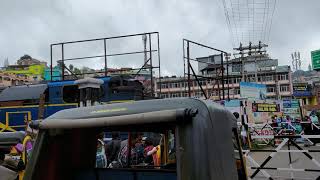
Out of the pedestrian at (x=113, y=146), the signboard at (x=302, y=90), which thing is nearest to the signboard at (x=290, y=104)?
the pedestrian at (x=113, y=146)

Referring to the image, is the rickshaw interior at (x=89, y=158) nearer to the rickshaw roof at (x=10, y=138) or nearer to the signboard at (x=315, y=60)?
the rickshaw roof at (x=10, y=138)

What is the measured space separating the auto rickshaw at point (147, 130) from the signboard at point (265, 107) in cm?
2083

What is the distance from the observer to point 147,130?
13.9 ft

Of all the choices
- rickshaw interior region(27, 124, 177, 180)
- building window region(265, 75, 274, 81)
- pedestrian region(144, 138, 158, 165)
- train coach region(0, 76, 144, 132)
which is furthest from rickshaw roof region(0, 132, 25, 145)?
building window region(265, 75, 274, 81)

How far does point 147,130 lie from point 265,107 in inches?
893

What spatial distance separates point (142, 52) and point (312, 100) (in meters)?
83.1

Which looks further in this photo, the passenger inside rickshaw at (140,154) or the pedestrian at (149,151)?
the pedestrian at (149,151)

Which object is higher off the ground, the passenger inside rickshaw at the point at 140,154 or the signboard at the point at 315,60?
the signboard at the point at 315,60

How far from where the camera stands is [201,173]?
311 cm

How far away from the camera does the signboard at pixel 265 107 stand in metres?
25.0

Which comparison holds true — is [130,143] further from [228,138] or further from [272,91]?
[272,91]

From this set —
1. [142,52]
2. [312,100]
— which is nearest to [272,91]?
[312,100]

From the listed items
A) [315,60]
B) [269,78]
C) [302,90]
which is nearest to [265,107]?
[315,60]

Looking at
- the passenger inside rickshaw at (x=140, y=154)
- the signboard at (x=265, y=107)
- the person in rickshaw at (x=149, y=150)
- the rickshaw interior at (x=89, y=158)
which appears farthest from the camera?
the signboard at (x=265, y=107)
